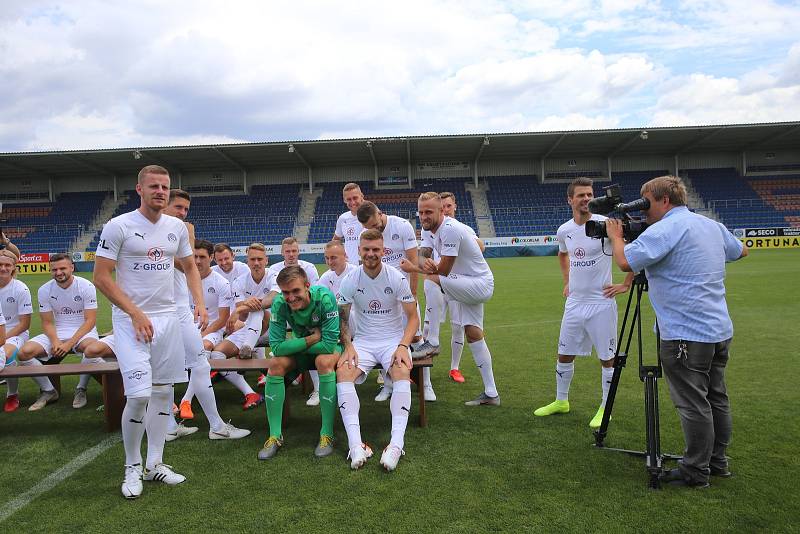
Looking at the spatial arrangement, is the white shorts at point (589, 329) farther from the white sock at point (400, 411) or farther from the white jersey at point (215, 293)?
the white jersey at point (215, 293)

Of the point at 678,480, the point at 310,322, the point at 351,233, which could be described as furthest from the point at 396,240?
the point at 678,480

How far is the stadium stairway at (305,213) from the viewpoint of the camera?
117 feet

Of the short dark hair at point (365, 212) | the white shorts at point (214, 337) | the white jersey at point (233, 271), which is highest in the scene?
the short dark hair at point (365, 212)

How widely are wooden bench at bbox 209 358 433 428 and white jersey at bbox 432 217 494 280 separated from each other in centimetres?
111

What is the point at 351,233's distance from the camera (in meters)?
6.78

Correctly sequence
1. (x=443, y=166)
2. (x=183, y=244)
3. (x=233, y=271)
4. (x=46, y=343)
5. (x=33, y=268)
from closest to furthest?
1. (x=183, y=244)
2. (x=46, y=343)
3. (x=233, y=271)
4. (x=33, y=268)
5. (x=443, y=166)

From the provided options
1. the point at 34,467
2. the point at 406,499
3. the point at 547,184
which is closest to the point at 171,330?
the point at 34,467

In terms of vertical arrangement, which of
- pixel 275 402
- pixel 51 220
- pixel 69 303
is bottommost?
pixel 275 402

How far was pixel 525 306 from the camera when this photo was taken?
40.6ft

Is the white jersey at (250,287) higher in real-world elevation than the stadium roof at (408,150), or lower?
lower

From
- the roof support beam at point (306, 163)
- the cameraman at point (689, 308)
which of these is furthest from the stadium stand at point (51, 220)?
the cameraman at point (689, 308)

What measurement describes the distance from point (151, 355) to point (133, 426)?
1.62 feet

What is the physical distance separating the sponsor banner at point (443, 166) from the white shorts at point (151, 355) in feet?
117

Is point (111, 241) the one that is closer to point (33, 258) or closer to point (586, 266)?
point (586, 266)
